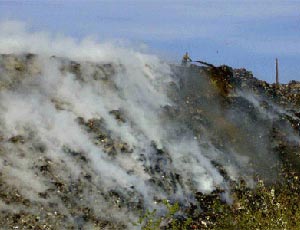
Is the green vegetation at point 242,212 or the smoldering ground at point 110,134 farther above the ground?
the smoldering ground at point 110,134

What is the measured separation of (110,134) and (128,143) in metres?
0.75

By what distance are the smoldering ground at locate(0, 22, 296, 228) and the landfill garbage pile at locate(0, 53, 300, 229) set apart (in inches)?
1.5

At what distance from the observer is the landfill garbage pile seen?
14.9 meters

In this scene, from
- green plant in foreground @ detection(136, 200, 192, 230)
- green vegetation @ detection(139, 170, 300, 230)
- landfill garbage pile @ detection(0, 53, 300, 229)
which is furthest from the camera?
green vegetation @ detection(139, 170, 300, 230)

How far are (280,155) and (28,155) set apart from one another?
415 inches

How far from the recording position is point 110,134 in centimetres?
1816

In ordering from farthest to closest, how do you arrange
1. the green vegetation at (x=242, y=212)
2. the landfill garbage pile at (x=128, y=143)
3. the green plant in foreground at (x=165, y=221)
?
the green vegetation at (x=242, y=212), the landfill garbage pile at (x=128, y=143), the green plant in foreground at (x=165, y=221)

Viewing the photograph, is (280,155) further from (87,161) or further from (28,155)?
(28,155)

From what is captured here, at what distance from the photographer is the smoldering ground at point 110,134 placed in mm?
15273

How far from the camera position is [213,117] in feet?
72.1

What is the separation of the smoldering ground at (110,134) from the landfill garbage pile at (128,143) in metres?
0.04

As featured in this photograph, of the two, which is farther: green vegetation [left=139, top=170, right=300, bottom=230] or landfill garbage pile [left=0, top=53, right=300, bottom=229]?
green vegetation [left=139, top=170, right=300, bottom=230]

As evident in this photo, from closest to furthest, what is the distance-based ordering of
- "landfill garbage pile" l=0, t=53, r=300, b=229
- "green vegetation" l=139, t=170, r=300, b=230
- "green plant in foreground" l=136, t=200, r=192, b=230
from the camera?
1. "green plant in foreground" l=136, t=200, r=192, b=230
2. "landfill garbage pile" l=0, t=53, r=300, b=229
3. "green vegetation" l=139, t=170, r=300, b=230

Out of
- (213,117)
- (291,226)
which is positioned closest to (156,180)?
(291,226)
